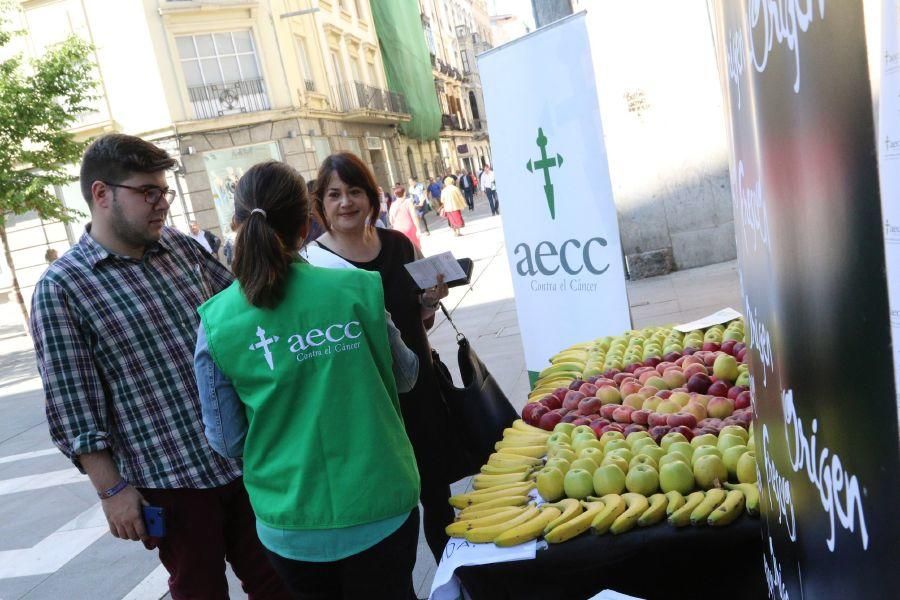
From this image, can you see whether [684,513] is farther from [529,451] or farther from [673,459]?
[529,451]

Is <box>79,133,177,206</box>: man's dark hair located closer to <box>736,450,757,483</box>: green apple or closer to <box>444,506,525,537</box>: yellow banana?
<box>444,506,525,537</box>: yellow banana

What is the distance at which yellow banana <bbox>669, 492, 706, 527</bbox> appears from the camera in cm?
228

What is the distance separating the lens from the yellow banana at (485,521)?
2.56 meters

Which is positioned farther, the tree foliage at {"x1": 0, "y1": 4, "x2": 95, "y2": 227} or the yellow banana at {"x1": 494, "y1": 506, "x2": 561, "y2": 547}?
the tree foliage at {"x1": 0, "y1": 4, "x2": 95, "y2": 227}

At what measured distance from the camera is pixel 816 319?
1015mm

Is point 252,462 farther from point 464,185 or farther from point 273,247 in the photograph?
point 464,185

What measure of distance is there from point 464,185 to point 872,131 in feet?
103

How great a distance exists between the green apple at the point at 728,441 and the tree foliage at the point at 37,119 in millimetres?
14857

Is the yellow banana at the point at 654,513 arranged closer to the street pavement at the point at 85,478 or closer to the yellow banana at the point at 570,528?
the yellow banana at the point at 570,528

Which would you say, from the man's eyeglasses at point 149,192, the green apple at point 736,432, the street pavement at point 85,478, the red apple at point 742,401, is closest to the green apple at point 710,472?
the green apple at point 736,432

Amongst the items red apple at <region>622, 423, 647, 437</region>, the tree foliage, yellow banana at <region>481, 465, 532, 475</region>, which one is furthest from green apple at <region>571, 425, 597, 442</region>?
the tree foliage

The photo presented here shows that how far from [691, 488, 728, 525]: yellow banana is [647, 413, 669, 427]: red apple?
63cm

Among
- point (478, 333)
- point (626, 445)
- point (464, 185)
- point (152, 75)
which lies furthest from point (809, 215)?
point (464, 185)

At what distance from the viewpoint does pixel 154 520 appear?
8.33 ft
